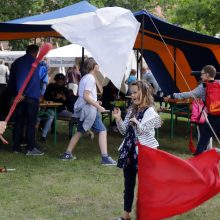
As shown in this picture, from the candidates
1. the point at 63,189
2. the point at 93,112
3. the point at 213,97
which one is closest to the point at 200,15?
the point at 213,97

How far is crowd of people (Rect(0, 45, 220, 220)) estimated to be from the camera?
221 inches

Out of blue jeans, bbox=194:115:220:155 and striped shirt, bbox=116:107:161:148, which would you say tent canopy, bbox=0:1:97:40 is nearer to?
blue jeans, bbox=194:115:220:155

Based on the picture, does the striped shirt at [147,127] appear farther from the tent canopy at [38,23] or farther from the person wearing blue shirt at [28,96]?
the person wearing blue shirt at [28,96]

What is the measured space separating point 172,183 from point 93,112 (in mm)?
3874

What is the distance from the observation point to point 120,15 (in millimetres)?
7773

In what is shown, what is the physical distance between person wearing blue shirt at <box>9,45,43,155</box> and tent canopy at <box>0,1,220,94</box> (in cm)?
60

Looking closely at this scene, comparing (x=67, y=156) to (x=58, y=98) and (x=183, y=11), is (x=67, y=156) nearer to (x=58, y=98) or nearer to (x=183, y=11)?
(x=58, y=98)

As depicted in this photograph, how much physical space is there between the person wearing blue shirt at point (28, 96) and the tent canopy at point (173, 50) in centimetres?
184

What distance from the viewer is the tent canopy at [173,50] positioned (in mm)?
9602

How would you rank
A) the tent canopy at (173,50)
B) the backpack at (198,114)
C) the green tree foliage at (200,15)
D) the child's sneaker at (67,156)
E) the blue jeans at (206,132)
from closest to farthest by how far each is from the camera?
1. the blue jeans at (206,132)
2. the child's sneaker at (67,156)
3. the backpack at (198,114)
4. the tent canopy at (173,50)
5. the green tree foliage at (200,15)

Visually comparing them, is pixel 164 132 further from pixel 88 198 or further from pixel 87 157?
pixel 88 198

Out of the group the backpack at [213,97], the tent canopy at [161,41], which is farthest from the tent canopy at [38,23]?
the backpack at [213,97]

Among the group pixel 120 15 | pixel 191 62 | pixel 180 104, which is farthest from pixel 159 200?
pixel 191 62

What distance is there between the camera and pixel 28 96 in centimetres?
921
